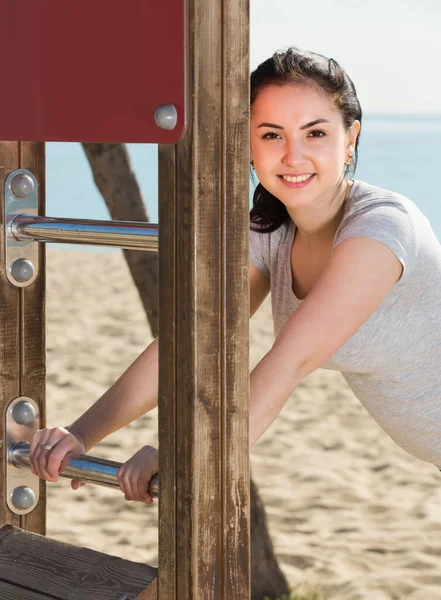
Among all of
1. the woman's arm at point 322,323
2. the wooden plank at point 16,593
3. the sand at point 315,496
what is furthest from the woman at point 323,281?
the sand at point 315,496

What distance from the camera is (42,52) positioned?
71.7 inches

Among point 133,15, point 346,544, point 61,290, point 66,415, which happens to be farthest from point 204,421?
point 61,290

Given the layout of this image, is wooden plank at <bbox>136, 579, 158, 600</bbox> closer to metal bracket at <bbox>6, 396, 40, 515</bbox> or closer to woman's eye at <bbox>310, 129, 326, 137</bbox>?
metal bracket at <bbox>6, 396, 40, 515</bbox>

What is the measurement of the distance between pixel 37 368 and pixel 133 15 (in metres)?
1.02

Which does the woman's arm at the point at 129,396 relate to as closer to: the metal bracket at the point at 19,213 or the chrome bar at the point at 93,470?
the chrome bar at the point at 93,470

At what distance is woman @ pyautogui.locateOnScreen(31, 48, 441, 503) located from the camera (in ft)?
6.48

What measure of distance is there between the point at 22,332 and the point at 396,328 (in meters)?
0.97

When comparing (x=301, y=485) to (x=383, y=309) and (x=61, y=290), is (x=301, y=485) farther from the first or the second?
(x=61, y=290)

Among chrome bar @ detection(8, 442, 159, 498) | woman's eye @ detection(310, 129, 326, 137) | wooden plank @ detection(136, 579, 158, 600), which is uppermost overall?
Answer: woman's eye @ detection(310, 129, 326, 137)

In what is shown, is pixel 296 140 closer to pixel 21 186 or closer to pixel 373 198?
pixel 373 198

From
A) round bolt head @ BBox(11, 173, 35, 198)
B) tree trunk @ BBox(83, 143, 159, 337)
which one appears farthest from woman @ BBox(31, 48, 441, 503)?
tree trunk @ BBox(83, 143, 159, 337)

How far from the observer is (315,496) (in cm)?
592

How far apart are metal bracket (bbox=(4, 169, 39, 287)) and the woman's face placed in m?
0.54

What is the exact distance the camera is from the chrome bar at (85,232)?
1862 mm
